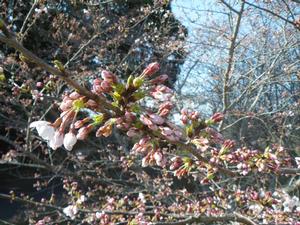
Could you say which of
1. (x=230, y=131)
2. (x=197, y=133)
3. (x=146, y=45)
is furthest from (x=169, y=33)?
(x=197, y=133)

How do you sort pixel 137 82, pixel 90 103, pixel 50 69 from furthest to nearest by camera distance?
pixel 137 82 < pixel 90 103 < pixel 50 69

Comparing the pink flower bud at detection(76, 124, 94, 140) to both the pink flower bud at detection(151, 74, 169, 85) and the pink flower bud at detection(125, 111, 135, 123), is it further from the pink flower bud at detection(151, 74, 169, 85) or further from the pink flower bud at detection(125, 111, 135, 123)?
the pink flower bud at detection(151, 74, 169, 85)

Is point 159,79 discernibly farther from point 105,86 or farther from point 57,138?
point 57,138

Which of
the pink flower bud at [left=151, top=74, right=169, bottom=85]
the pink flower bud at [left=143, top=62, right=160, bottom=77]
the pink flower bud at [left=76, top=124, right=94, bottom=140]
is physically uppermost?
the pink flower bud at [left=143, top=62, right=160, bottom=77]

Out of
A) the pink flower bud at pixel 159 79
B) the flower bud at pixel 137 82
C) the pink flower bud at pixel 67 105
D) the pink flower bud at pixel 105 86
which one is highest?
the pink flower bud at pixel 159 79

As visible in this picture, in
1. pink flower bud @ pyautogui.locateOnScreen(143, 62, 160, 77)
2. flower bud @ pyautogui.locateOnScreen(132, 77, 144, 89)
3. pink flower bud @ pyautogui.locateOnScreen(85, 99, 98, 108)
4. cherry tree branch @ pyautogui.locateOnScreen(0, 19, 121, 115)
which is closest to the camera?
cherry tree branch @ pyautogui.locateOnScreen(0, 19, 121, 115)

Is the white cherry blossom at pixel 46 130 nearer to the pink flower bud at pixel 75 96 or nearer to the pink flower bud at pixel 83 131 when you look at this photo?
the pink flower bud at pixel 83 131

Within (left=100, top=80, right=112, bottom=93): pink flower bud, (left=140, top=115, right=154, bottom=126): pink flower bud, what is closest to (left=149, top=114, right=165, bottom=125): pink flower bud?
(left=140, top=115, right=154, bottom=126): pink flower bud

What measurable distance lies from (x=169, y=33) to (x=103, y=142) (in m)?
2.96

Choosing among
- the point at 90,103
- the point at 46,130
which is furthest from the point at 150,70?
the point at 46,130

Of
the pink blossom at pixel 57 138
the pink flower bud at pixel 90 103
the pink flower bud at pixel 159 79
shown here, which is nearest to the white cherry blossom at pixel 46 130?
the pink blossom at pixel 57 138

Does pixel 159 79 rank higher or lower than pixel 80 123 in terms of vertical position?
higher

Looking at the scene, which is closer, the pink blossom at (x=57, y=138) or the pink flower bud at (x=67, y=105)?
the pink flower bud at (x=67, y=105)

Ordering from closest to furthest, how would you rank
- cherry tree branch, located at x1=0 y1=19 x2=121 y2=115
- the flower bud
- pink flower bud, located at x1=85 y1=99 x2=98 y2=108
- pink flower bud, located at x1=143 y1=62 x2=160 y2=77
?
cherry tree branch, located at x1=0 y1=19 x2=121 y2=115 → pink flower bud, located at x1=85 y1=99 x2=98 y2=108 → the flower bud → pink flower bud, located at x1=143 y1=62 x2=160 y2=77
